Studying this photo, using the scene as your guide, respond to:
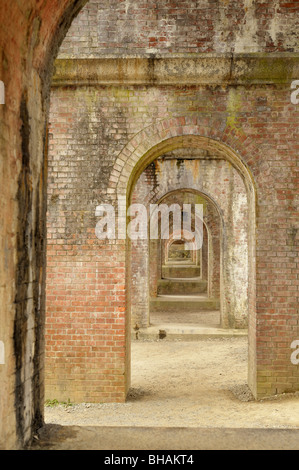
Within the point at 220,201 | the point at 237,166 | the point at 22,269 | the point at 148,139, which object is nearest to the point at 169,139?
the point at 148,139

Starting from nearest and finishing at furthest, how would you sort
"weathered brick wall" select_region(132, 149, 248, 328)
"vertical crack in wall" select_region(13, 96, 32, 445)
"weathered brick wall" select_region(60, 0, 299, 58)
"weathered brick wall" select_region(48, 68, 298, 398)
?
→ "vertical crack in wall" select_region(13, 96, 32, 445)
"weathered brick wall" select_region(60, 0, 299, 58)
"weathered brick wall" select_region(48, 68, 298, 398)
"weathered brick wall" select_region(132, 149, 248, 328)

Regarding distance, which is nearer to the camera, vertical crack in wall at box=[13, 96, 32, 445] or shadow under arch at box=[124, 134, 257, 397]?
vertical crack in wall at box=[13, 96, 32, 445]

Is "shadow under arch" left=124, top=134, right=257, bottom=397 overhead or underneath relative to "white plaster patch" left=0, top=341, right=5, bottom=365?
overhead

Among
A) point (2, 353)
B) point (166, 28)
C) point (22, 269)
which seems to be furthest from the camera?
point (166, 28)

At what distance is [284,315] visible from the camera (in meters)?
6.52

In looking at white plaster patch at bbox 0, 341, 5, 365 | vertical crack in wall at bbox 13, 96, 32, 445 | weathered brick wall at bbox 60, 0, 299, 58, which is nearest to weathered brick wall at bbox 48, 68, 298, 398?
weathered brick wall at bbox 60, 0, 299, 58

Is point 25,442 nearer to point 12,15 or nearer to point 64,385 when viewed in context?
point 12,15

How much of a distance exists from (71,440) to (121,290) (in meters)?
3.88

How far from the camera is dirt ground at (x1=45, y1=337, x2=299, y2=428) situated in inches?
225

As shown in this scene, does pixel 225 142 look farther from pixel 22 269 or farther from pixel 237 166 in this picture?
pixel 22 269

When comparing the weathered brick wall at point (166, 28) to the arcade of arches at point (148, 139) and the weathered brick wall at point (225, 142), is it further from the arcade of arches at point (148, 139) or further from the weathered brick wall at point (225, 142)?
the weathered brick wall at point (225, 142)

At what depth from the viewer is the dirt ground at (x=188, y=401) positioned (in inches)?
225

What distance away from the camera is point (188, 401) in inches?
267

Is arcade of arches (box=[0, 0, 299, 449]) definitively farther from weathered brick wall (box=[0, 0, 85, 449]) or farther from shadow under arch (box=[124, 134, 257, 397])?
weathered brick wall (box=[0, 0, 85, 449])
